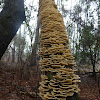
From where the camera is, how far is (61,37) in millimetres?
2094

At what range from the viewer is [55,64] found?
1.81 metres

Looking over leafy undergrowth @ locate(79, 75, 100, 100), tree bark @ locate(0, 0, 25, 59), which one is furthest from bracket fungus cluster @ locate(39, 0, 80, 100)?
leafy undergrowth @ locate(79, 75, 100, 100)

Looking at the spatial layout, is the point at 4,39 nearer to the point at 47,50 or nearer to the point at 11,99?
the point at 47,50

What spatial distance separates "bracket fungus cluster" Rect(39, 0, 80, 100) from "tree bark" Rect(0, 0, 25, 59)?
1.94 feet

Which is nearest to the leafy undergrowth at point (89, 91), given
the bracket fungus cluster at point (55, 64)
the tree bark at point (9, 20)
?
the bracket fungus cluster at point (55, 64)

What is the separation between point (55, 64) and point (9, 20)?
53.3 inches

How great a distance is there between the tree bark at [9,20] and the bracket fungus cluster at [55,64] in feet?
1.94

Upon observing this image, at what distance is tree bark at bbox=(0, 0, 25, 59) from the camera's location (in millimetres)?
1869

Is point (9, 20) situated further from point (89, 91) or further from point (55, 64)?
point (89, 91)

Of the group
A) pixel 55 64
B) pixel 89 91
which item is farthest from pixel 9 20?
pixel 89 91

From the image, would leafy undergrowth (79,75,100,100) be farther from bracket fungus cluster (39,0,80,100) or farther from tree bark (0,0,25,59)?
tree bark (0,0,25,59)

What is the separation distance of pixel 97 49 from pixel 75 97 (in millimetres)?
6382

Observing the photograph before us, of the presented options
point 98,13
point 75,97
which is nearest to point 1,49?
point 75,97

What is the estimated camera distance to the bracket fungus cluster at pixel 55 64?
1.70 meters
